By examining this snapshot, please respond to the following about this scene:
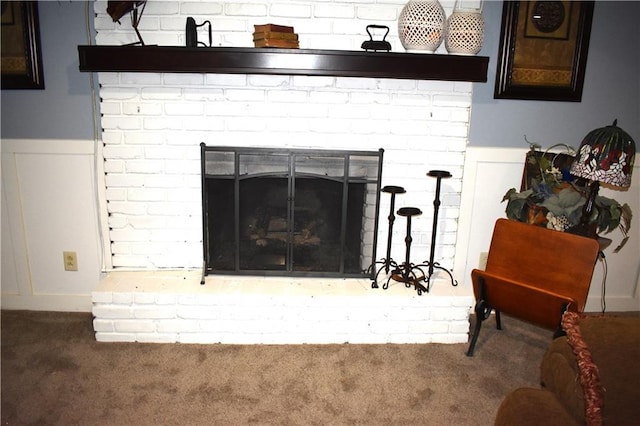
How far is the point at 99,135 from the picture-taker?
7.77 feet

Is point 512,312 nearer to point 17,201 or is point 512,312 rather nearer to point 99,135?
point 99,135

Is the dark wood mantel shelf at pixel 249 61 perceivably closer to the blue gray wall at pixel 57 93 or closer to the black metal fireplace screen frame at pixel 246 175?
the blue gray wall at pixel 57 93

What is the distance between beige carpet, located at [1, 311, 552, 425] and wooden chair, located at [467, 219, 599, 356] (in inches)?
11.0

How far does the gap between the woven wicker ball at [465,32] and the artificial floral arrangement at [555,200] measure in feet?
2.26

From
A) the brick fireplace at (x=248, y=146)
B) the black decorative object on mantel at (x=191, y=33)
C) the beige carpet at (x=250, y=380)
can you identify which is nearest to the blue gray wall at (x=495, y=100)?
the brick fireplace at (x=248, y=146)

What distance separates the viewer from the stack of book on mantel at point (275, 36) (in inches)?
80.7

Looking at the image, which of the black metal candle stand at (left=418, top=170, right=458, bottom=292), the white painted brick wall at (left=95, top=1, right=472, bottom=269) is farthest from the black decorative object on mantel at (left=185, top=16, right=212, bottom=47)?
the black metal candle stand at (left=418, top=170, right=458, bottom=292)

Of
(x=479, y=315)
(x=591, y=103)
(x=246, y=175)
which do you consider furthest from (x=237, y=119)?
(x=591, y=103)

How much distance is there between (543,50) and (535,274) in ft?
3.96

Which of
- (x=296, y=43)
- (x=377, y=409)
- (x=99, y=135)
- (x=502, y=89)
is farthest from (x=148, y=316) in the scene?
(x=502, y=89)

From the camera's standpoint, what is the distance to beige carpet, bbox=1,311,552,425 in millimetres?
1795

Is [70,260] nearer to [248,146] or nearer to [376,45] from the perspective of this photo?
[248,146]

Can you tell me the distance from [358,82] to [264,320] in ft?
4.36

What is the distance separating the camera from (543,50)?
2.38 meters
